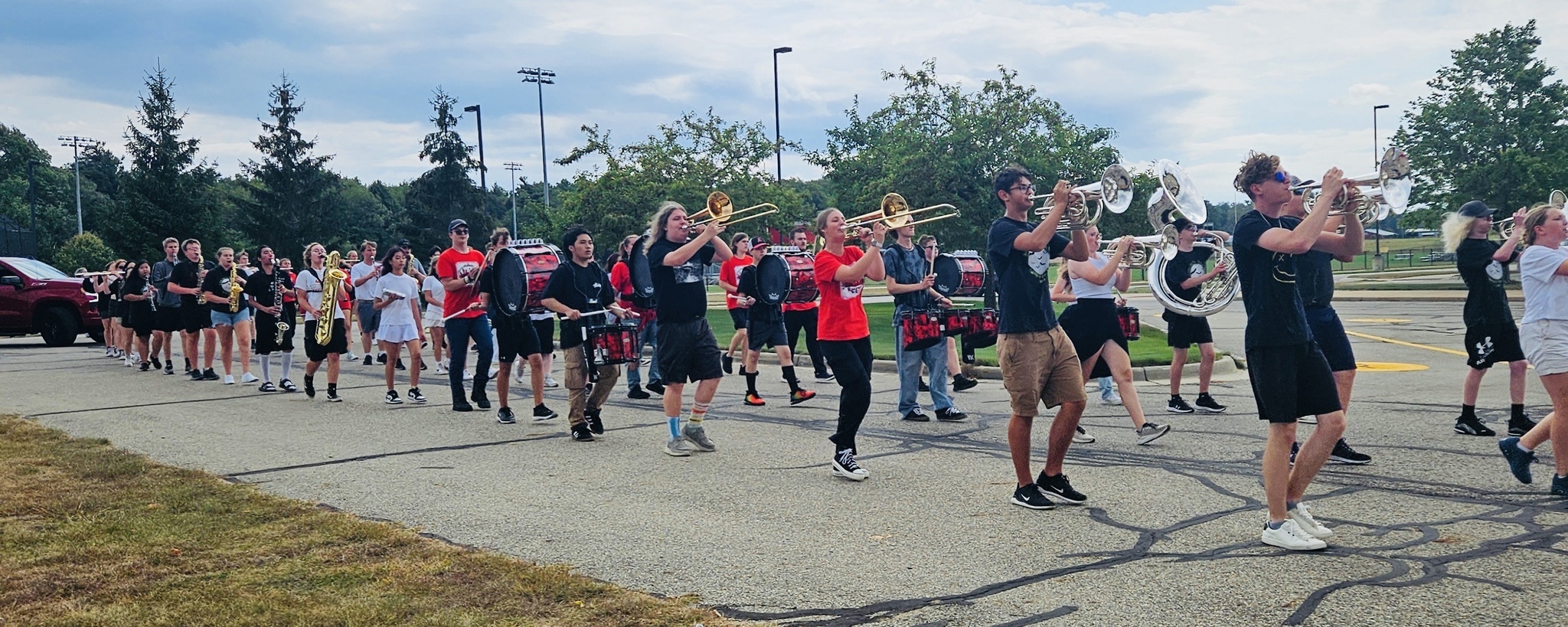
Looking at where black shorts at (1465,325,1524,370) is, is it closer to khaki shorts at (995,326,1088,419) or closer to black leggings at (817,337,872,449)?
khaki shorts at (995,326,1088,419)

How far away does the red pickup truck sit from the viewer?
77.8ft

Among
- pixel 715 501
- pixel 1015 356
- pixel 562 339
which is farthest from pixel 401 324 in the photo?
pixel 1015 356

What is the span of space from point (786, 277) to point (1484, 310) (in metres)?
5.92

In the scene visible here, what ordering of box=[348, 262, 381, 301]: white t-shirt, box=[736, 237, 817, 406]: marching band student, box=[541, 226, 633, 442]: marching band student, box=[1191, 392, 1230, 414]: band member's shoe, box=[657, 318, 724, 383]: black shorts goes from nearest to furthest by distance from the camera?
1. box=[657, 318, 724, 383]: black shorts
2. box=[541, 226, 633, 442]: marching band student
3. box=[1191, 392, 1230, 414]: band member's shoe
4. box=[736, 237, 817, 406]: marching band student
5. box=[348, 262, 381, 301]: white t-shirt

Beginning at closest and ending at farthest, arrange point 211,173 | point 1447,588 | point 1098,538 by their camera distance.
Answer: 1. point 1447,588
2. point 1098,538
3. point 211,173

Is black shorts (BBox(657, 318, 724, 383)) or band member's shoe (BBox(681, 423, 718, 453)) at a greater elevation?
black shorts (BBox(657, 318, 724, 383))

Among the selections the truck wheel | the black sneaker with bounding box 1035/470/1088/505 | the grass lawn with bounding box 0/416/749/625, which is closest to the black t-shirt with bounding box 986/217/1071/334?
the black sneaker with bounding box 1035/470/1088/505

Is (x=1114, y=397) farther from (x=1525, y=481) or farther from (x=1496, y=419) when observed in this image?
(x=1525, y=481)

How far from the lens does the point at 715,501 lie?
672 centimetres

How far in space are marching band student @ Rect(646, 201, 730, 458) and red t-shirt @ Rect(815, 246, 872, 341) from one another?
0.75 metres

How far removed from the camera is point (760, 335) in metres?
12.4

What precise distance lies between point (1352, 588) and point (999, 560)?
136 centimetres

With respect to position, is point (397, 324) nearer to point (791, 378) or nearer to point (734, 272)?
point (734, 272)

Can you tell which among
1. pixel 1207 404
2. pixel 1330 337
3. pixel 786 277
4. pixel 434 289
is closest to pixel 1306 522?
pixel 1330 337
